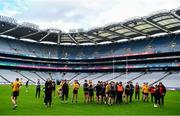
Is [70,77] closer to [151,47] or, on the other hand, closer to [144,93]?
[151,47]

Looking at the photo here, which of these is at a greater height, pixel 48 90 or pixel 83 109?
pixel 48 90

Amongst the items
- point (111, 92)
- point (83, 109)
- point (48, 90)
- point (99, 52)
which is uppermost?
point (99, 52)

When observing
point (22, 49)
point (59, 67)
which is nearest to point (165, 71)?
point (59, 67)

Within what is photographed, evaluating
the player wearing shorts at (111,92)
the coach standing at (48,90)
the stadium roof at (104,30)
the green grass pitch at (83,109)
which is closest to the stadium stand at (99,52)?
the stadium roof at (104,30)

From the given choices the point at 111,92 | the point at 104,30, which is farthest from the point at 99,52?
the point at 111,92

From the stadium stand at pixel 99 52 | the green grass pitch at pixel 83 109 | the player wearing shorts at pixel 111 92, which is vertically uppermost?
the stadium stand at pixel 99 52

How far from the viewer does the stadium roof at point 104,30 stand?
55.5 metres

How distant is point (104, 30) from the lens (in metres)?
67.7

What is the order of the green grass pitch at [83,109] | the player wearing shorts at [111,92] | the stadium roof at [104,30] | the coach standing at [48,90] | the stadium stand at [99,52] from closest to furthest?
the green grass pitch at [83,109] → the coach standing at [48,90] → the player wearing shorts at [111,92] → the stadium roof at [104,30] → the stadium stand at [99,52]

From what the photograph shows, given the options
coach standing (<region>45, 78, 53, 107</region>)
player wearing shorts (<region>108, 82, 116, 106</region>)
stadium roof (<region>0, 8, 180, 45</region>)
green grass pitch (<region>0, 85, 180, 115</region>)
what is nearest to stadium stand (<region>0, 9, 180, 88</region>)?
stadium roof (<region>0, 8, 180, 45</region>)

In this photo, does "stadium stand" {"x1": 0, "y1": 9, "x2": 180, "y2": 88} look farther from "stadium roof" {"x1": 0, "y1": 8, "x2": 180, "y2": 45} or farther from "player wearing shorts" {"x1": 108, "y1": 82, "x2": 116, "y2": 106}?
"player wearing shorts" {"x1": 108, "y1": 82, "x2": 116, "y2": 106}

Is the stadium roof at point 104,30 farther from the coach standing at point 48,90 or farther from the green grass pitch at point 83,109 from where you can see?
the coach standing at point 48,90

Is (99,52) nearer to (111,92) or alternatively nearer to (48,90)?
(111,92)

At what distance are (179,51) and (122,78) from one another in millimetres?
16079
